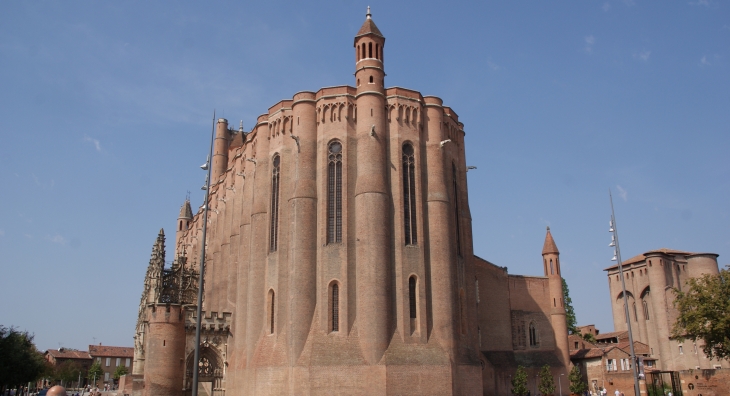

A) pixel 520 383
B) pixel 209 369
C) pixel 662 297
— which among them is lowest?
pixel 520 383

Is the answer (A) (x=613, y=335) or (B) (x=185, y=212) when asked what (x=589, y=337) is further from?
(B) (x=185, y=212)

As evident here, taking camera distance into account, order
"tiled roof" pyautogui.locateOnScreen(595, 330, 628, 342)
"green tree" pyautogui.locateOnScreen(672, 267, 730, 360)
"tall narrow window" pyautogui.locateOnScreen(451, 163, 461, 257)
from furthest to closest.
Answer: "tiled roof" pyautogui.locateOnScreen(595, 330, 628, 342) < "tall narrow window" pyautogui.locateOnScreen(451, 163, 461, 257) < "green tree" pyautogui.locateOnScreen(672, 267, 730, 360)

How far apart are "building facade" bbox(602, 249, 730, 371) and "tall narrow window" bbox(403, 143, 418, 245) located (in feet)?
137

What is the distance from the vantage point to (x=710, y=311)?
125ft

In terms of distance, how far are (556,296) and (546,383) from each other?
8.26m

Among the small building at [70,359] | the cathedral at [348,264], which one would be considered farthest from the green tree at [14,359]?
the small building at [70,359]

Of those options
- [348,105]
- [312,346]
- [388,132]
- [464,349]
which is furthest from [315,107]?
[464,349]

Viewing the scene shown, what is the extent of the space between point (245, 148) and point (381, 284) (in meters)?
17.5

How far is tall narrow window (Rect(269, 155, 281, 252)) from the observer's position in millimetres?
39031

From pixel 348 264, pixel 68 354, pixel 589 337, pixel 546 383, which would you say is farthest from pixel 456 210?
pixel 68 354

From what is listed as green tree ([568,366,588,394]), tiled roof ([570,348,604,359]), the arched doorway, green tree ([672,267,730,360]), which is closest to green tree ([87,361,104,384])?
the arched doorway

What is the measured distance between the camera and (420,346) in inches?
1377

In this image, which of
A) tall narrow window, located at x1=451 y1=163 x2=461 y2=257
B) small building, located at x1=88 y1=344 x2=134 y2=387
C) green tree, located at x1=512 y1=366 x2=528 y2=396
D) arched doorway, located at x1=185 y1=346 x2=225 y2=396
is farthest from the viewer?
small building, located at x1=88 y1=344 x2=134 y2=387

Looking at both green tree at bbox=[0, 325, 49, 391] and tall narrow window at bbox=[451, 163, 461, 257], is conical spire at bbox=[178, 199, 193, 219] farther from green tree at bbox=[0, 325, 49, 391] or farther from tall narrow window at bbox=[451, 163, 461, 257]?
tall narrow window at bbox=[451, 163, 461, 257]
